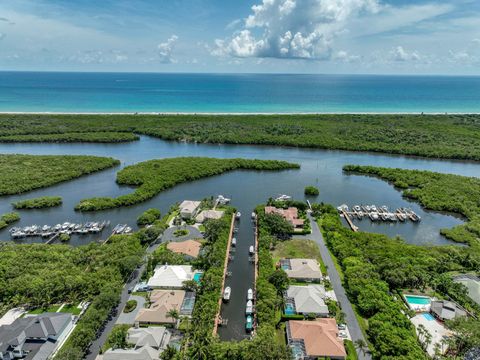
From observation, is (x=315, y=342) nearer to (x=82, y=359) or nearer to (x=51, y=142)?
(x=82, y=359)

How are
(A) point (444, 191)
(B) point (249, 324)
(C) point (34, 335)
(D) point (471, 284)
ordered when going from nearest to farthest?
(C) point (34, 335) → (B) point (249, 324) → (D) point (471, 284) → (A) point (444, 191)

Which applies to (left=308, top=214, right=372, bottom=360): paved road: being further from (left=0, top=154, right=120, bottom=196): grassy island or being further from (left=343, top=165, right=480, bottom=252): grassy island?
(left=0, top=154, right=120, bottom=196): grassy island

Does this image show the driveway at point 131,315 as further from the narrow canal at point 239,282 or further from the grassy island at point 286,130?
the grassy island at point 286,130

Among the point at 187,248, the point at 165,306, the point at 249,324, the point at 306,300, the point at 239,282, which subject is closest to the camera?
the point at 249,324

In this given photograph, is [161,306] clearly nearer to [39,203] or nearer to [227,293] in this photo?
[227,293]

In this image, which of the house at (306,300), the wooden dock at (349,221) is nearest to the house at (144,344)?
the house at (306,300)

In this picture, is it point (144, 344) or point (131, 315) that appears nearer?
point (144, 344)

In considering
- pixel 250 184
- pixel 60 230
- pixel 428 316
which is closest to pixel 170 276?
pixel 60 230

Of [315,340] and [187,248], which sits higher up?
[187,248]

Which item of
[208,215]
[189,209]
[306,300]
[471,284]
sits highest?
[189,209]
